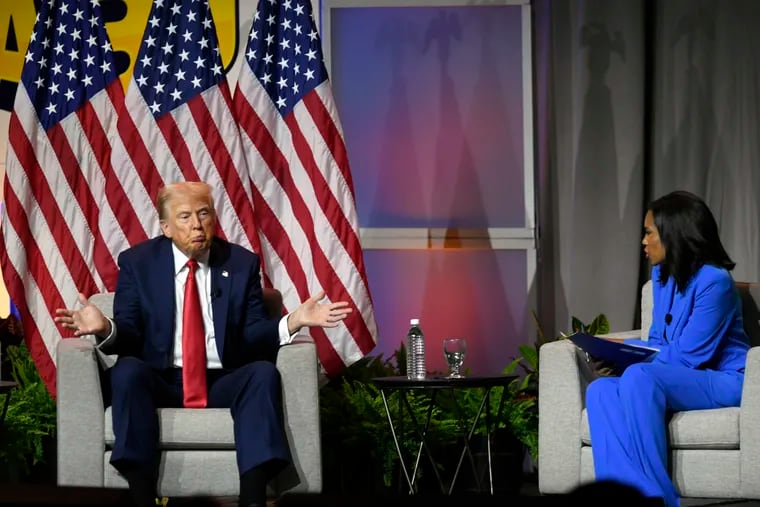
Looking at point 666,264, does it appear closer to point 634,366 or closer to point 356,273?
point 634,366

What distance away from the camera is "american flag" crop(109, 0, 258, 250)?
4559mm

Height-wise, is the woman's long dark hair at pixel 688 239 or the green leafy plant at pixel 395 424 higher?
the woman's long dark hair at pixel 688 239

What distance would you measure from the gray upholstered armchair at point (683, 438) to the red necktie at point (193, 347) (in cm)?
112

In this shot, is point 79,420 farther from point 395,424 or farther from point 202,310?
point 395,424

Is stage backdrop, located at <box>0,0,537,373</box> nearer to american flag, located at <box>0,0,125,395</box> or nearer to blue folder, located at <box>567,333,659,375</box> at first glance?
american flag, located at <box>0,0,125,395</box>

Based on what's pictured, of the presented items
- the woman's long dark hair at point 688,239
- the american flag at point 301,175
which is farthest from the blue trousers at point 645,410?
the american flag at point 301,175

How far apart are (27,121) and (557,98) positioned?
250 centimetres

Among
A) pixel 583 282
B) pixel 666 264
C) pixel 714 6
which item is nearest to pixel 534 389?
pixel 583 282

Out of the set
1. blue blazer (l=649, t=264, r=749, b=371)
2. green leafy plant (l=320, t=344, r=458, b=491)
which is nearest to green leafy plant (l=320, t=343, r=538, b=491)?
green leafy plant (l=320, t=344, r=458, b=491)

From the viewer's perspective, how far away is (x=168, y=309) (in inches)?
147

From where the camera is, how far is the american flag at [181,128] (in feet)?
15.0

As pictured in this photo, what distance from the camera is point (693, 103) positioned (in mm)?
5324

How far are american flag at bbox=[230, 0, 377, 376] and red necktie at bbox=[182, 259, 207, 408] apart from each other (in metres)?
0.89

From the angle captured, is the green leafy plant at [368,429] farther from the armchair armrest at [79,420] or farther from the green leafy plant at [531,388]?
the armchair armrest at [79,420]
